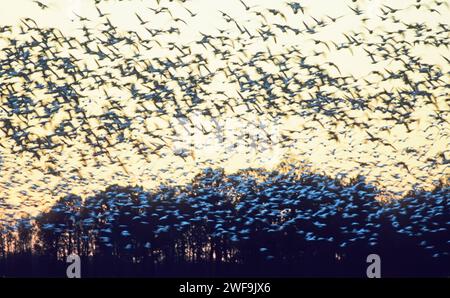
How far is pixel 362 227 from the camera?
81.5 feet

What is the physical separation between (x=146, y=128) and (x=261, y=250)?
4.34 meters

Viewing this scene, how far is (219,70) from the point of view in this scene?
762 inches

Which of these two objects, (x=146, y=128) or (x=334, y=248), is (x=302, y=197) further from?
(x=146, y=128)

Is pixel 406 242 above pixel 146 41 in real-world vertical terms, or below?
below

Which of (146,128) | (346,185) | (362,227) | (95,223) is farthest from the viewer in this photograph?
(346,185)

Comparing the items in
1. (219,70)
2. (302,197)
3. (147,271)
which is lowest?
(147,271)

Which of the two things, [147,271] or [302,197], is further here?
[302,197]

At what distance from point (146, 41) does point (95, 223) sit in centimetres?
704

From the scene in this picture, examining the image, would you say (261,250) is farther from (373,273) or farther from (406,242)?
(373,273)

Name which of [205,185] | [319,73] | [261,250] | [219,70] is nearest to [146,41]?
[219,70]
